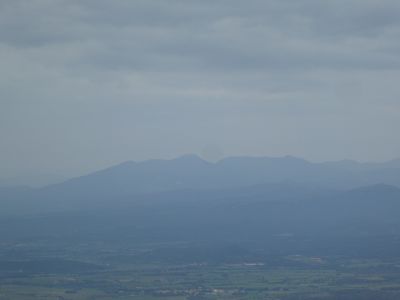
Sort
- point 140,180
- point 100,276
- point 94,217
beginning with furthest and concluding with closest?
point 140,180, point 94,217, point 100,276

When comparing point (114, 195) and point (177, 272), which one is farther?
point (114, 195)

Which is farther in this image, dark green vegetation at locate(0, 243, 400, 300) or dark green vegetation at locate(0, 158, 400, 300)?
dark green vegetation at locate(0, 158, 400, 300)

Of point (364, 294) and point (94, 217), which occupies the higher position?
point (94, 217)

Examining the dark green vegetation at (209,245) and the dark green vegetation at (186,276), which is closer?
the dark green vegetation at (186,276)

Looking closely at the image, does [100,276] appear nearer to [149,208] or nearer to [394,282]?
[394,282]

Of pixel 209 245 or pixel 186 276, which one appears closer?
pixel 186 276

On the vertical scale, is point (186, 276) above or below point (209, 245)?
below

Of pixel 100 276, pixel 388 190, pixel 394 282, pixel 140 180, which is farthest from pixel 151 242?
pixel 140 180

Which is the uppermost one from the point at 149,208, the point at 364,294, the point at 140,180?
the point at 140,180
